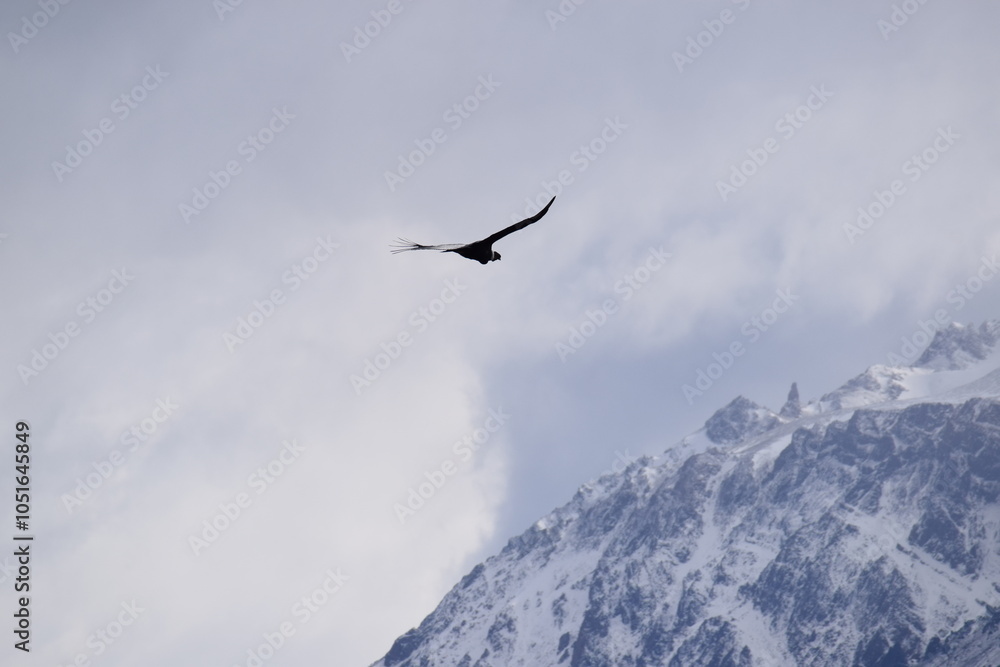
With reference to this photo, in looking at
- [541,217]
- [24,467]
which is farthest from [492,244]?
[24,467]

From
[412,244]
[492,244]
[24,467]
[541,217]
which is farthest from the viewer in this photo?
[24,467]

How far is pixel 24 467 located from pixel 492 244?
51740 millimetres

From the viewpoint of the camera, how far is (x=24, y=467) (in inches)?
3206

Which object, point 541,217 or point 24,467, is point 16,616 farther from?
point 541,217

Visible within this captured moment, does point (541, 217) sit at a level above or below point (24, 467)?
below

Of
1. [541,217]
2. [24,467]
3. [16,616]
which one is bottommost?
[541,217]

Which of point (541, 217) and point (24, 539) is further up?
point (24, 539)

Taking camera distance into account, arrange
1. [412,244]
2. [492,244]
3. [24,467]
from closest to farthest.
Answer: [412,244] → [492,244] → [24,467]

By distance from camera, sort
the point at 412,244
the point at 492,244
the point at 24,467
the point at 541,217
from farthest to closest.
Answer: the point at 24,467
the point at 492,244
the point at 541,217
the point at 412,244

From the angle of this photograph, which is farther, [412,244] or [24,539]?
[24,539]

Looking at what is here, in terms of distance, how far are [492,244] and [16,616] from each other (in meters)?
58.8

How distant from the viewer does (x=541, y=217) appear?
40.3 meters

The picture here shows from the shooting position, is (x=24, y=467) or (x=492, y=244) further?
(x=24, y=467)

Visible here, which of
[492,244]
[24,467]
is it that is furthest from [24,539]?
[492,244]
